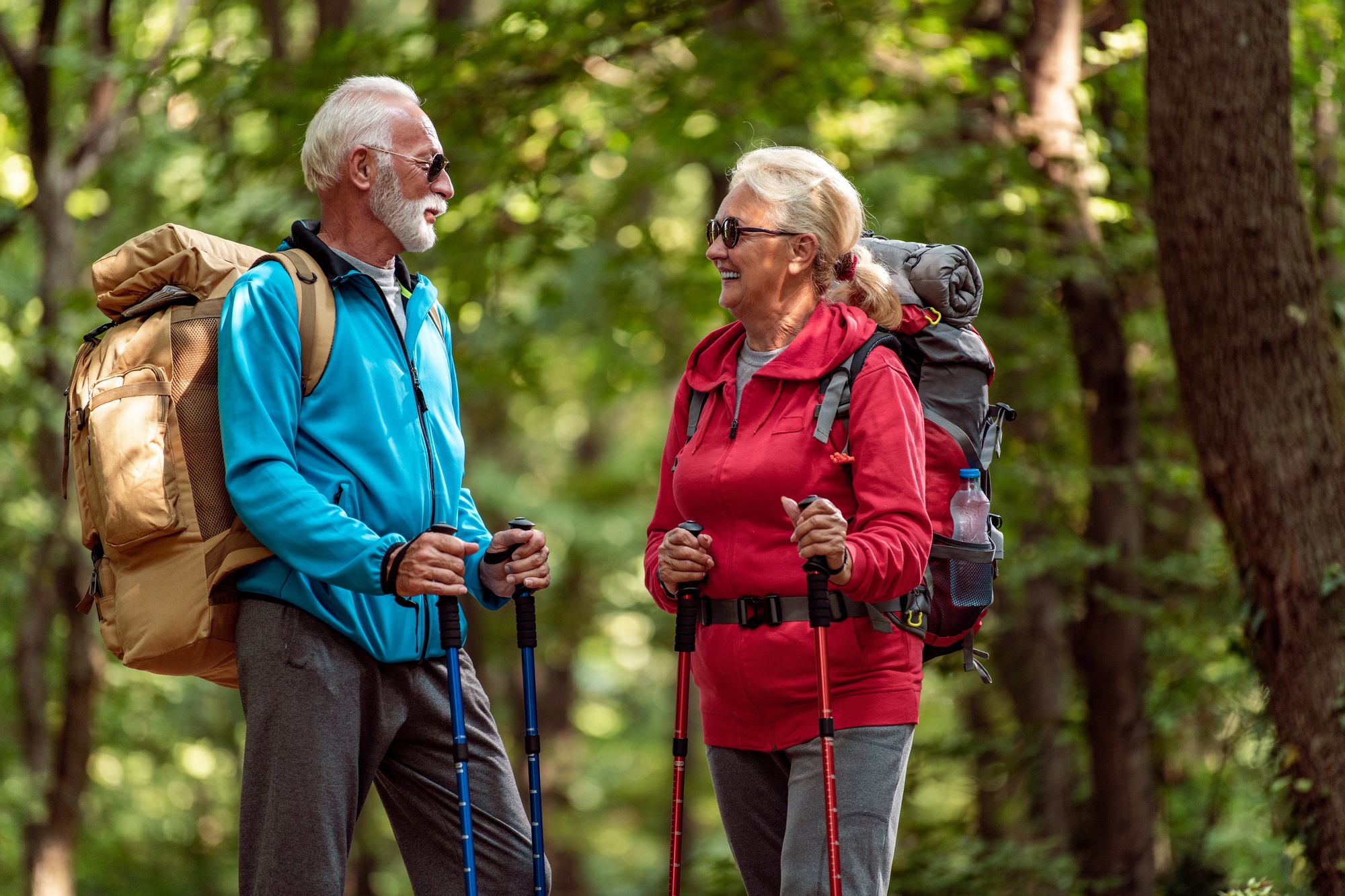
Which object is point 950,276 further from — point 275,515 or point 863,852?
point 275,515

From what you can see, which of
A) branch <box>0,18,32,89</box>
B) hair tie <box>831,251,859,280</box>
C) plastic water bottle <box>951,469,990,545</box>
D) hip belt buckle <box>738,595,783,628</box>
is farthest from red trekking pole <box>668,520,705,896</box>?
branch <box>0,18,32,89</box>

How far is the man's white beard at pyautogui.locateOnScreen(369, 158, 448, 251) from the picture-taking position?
307 cm

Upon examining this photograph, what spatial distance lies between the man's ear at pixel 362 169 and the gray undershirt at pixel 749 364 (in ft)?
3.21

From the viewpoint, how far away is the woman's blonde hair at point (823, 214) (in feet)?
10.3

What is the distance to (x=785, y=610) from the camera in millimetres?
2990

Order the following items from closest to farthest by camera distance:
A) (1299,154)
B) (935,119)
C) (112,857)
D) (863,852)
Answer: (863,852) < (1299,154) < (935,119) < (112,857)

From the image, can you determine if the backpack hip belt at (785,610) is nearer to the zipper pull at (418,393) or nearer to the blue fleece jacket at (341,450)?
the blue fleece jacket at (341,450)

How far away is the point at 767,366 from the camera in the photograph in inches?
121

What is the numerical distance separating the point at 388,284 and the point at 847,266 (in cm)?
111

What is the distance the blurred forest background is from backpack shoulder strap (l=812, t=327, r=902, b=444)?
2345 mm

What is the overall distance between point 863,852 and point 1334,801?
97.7 inches

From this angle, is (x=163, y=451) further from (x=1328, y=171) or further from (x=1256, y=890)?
(x=1328, y=171)

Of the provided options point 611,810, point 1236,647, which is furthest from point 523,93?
point 611,810

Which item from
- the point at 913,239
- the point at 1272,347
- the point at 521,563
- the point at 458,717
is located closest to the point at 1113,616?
the point at 913,239
